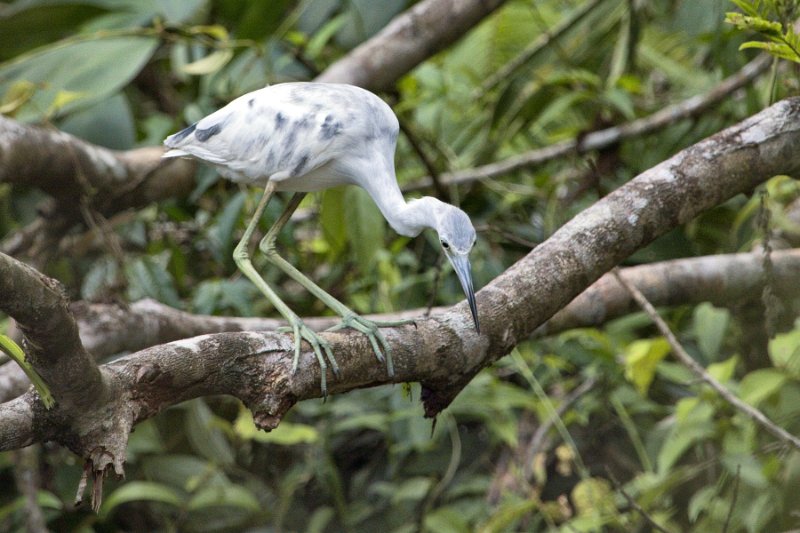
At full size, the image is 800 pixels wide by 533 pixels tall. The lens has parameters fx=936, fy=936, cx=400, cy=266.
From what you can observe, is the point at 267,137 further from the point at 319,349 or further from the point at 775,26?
the point at 775,26

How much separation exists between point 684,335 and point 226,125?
9.00 feet

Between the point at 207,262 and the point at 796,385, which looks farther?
the point at 207,262

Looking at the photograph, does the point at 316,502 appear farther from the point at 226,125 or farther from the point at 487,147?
the point at 226,125

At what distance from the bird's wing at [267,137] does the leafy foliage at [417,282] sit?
1211 millimetres

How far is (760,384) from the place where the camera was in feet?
10.9

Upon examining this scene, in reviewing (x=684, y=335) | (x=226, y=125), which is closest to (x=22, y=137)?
(x=226, y=125)

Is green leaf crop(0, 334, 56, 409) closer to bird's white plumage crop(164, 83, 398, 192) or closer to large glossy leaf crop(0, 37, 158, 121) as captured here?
bird's white plumage crop(164, 83, 398, 192)

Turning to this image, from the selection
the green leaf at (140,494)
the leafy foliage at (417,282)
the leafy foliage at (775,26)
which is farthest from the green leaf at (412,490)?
the leafy foliage at (775,26)

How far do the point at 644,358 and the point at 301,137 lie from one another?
1.83 m

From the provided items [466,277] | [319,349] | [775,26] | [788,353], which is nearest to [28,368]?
[319,349]

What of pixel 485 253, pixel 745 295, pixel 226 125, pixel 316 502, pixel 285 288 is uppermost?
pixel 226 125

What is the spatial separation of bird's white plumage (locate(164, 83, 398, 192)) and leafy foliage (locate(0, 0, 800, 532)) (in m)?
1.20

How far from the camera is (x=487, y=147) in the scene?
193 inches

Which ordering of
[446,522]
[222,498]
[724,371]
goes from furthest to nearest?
[222,498]
[446,522]
[724,371]
